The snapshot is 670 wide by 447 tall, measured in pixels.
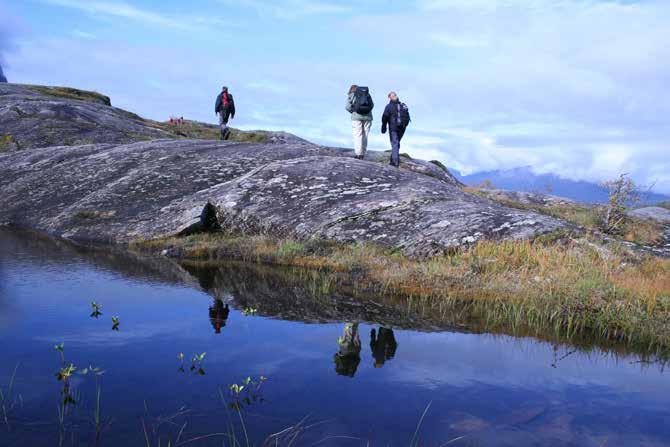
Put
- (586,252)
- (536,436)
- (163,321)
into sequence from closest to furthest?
(536,436)
(163,321)
(586,252)

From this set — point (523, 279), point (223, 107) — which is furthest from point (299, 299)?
point (223, 107)

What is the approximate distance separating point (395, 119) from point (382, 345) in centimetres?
1332

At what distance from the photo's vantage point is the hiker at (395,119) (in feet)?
62.6

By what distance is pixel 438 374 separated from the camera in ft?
19.8

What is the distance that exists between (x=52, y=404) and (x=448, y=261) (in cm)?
782

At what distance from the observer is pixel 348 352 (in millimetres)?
6629

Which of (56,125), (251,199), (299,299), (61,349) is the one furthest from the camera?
(56,125)

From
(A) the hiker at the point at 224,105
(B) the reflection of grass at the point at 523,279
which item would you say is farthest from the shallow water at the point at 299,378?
(A) the hiker at the point at 224,105

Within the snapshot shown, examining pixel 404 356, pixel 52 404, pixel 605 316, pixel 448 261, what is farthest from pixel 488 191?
pixel 52 404

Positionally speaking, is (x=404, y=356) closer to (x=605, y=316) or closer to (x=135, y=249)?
(x=605, y=316)

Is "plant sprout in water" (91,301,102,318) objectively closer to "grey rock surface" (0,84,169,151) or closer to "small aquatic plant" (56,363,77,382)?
"small aquatic plant" (56,363,77,382)

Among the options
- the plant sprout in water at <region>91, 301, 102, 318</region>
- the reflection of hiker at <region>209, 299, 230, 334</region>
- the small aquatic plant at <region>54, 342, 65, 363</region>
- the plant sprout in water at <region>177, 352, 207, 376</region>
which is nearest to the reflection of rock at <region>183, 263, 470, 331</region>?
the reflection of hiker at <region>209, 299, 230, 334</region>

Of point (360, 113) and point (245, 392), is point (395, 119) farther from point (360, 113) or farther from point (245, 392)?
point (245, 392)

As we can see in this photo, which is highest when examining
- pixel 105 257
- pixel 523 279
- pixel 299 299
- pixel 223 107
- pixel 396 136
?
pixel 223 107
